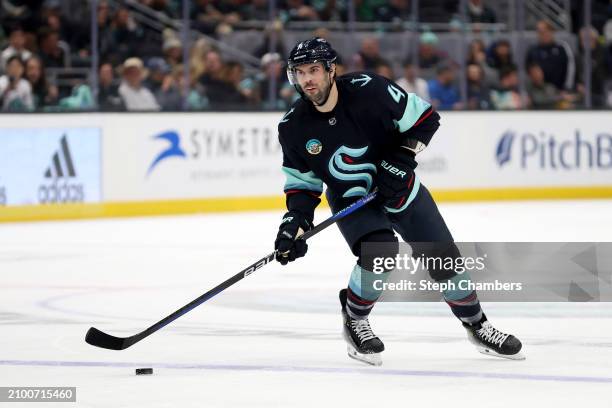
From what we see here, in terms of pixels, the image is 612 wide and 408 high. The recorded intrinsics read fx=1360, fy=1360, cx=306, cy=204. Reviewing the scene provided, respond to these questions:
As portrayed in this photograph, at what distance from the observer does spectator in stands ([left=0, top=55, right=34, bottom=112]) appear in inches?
447

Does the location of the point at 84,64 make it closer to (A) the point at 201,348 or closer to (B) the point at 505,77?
(B) the point at 505,77

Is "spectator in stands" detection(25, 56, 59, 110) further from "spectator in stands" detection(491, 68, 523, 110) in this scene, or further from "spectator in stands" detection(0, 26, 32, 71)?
"spectator in stands" detection(491, 68, 523, 110)

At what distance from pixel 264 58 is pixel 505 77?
8.79 feet

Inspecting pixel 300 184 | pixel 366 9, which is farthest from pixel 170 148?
pixel 300 184

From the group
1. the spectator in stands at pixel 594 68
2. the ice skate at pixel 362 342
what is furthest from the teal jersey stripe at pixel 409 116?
the spectator in stands at pixel 594 68

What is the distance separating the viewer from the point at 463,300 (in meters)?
5.03

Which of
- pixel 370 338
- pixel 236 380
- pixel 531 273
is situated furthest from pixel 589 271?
pixel 236 380

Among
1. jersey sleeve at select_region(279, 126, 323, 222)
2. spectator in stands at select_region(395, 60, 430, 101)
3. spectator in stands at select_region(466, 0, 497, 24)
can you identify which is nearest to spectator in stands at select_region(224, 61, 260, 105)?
spectator in stands at select_region(395, 60, 430, 101)

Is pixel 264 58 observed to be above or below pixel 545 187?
above

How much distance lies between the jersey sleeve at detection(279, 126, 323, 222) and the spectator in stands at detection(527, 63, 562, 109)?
9237mm

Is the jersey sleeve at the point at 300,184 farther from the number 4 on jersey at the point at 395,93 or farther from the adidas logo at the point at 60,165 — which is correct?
the adidas logo at the point at 60,165

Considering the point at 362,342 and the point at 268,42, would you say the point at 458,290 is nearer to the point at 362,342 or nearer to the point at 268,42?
the point at 362,342

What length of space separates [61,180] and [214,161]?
1.63m

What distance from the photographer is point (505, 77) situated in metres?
14.0
